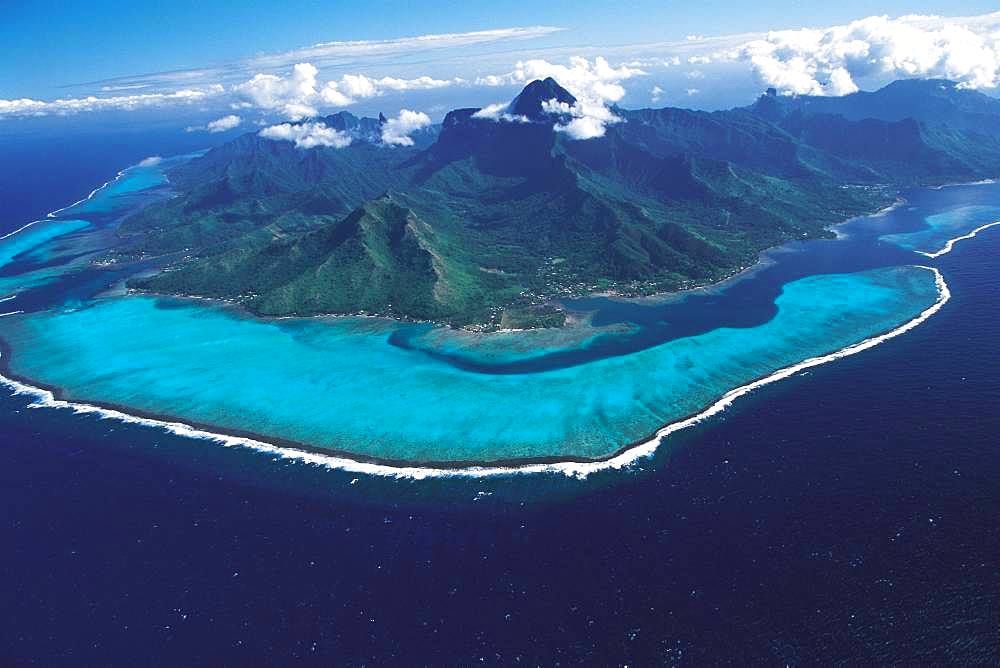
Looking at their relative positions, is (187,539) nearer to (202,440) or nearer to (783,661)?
(202,440)

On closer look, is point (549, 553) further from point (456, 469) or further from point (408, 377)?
point (408, 377)

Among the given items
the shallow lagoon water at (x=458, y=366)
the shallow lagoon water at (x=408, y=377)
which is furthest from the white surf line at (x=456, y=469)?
the shallow lagoon water at (x=408, y=377)

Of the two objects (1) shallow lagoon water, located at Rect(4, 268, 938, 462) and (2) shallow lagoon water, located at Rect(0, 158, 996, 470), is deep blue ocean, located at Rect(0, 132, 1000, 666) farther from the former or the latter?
(2) shallow lagoon water, located at Rect(0, 158, 996, 470)

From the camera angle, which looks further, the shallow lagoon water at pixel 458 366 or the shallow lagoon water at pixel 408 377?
the shallow lagoon water at pixel 458 366

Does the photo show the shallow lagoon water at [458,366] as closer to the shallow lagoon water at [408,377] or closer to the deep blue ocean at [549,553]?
the shallow lagoon water at [408,377]

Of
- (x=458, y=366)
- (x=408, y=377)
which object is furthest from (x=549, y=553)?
(x=458, y=366)

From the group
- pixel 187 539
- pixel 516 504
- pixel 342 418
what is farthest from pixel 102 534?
pixel 516 504

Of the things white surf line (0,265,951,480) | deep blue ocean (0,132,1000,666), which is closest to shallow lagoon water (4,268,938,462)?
white surf line (0,265,951,480)
